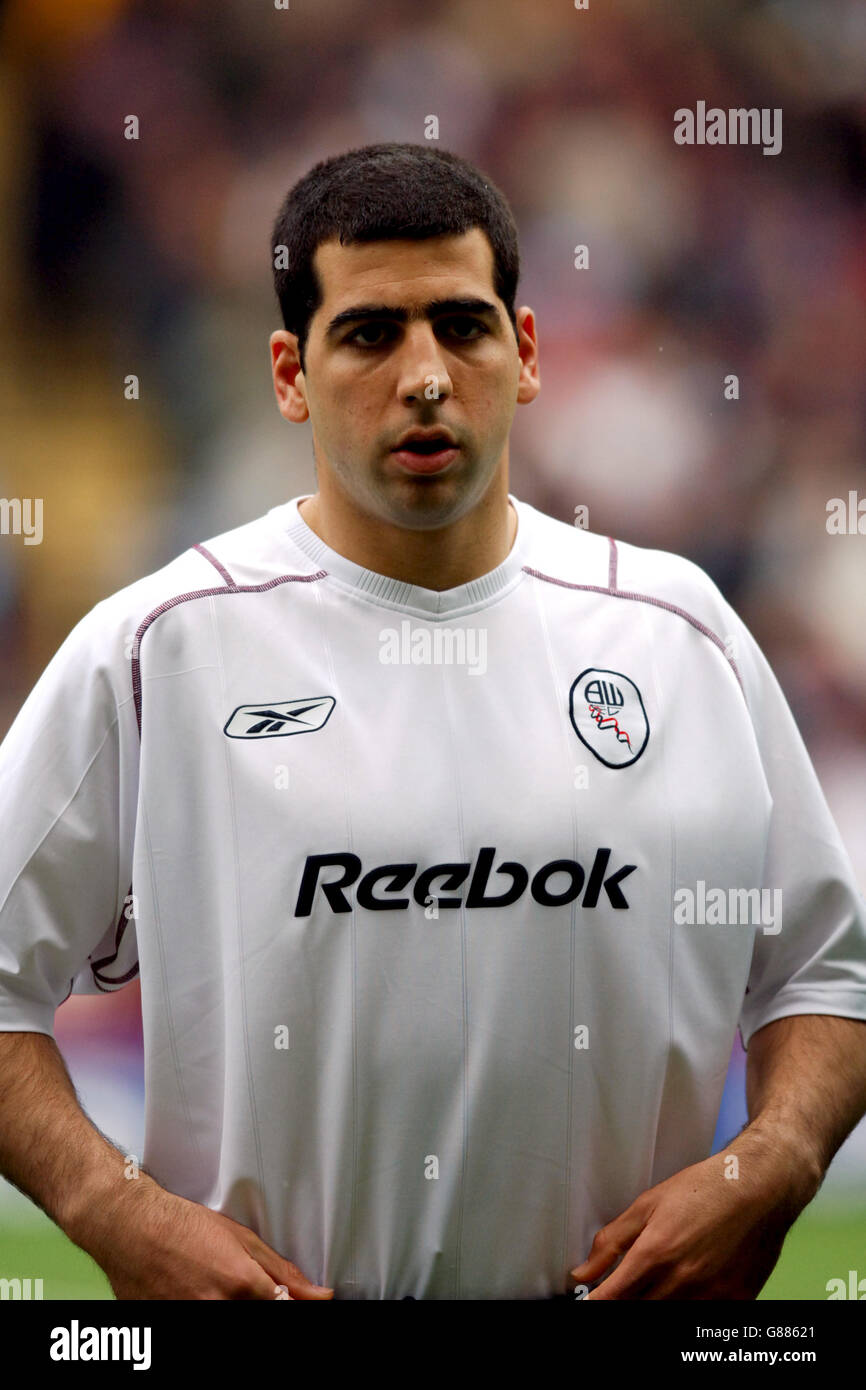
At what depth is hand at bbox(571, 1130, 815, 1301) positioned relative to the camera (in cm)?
116

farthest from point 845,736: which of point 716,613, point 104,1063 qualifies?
point 104,1063

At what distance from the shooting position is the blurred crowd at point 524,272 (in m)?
2.24

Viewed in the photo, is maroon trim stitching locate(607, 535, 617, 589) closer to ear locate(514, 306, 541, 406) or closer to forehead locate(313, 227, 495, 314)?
ear locate(514, 306, 541, 406)

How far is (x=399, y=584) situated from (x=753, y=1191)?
2.16 ft

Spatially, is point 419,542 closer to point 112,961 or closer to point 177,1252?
point 112,961

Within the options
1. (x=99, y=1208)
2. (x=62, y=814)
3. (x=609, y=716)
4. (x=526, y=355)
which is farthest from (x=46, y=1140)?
(x=526, y=355)

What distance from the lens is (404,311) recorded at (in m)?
1.19

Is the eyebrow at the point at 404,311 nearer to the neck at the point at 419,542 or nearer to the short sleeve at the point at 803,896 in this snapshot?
the neck at the point at 419,542

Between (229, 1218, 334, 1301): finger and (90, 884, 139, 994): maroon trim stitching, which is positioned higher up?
(90, 884, 139, 994): maroon trim stitching

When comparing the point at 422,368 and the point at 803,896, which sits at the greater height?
the point at 422,368

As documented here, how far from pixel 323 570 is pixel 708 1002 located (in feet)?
1.85

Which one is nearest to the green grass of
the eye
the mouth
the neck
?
the neck

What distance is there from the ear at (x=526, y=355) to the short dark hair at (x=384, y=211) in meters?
0.02

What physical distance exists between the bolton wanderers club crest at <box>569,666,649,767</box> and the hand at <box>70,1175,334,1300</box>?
0.54m
